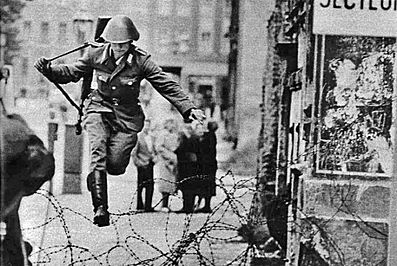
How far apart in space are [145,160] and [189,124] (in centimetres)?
18

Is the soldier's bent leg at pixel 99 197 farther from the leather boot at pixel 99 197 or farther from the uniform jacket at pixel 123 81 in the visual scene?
the uniform jacket at pixel 123 81

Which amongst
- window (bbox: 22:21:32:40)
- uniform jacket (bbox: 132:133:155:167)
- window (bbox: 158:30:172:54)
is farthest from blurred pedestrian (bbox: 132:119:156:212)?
window (bbox: 22:21:32:40)

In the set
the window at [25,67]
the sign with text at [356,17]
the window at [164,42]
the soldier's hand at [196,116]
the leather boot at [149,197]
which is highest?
the sign with text at [356,17]

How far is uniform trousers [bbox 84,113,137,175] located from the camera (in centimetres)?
260

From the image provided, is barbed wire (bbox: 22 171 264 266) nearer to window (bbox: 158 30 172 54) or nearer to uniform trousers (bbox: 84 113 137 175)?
uniform trousers (bbox: 84 113 137 175)

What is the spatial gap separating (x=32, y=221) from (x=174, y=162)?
49 cm

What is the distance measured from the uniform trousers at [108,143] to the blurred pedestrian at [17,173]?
0.14 metres

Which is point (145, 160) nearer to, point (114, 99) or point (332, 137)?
point (114, 99)

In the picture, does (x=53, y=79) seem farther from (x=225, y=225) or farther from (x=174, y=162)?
(x=225, y=225)

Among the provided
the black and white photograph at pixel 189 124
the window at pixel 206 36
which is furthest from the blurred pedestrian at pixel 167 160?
the window at pixel 206 36

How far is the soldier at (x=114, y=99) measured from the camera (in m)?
2.59

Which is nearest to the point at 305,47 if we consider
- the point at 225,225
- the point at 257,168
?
the point at 257,168

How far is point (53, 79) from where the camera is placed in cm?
259

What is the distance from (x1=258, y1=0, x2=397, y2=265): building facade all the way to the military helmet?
1.43 ft
